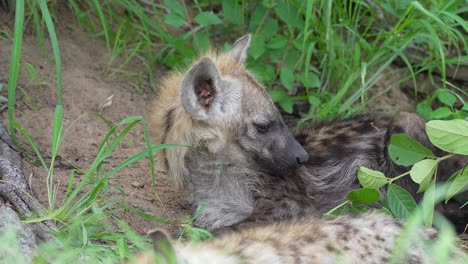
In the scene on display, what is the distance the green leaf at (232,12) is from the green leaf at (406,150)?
1898 millimetres

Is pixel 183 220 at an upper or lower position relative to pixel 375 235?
lower

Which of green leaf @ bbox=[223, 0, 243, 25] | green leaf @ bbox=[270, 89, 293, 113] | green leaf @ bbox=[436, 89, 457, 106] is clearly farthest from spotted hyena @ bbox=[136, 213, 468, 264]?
green leaf @ bbox=[223, 0, 243, 25]

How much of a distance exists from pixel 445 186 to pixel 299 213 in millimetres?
932

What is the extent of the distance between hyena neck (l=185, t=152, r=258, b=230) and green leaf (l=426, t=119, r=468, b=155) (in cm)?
130

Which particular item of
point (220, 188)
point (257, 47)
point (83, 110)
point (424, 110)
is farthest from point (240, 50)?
point (424, 110)

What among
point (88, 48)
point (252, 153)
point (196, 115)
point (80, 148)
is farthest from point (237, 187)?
point (88, 48)

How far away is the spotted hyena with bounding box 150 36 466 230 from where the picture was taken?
4.79 metres

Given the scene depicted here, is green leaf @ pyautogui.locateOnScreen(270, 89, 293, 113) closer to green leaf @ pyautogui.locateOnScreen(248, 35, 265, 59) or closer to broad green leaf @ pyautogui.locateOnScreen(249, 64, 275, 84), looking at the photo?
broad green leaf @ pyautogui.locateOnScreen(249, 64, 275, 84)

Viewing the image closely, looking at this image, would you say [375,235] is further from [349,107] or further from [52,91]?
[52,91]

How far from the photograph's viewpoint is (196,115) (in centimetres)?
473

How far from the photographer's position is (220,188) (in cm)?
491

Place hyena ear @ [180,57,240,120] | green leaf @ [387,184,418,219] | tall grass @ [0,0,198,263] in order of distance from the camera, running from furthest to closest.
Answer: hyena ear @ [180,57,240,120] → green leaf @ [387,184,418,219] → tall grass @ [0,0,198,263]

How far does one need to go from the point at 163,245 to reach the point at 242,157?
90.8 inches

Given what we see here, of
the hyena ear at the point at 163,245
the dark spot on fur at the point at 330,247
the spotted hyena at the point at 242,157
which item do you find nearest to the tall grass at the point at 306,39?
the spotted hyena at the point at 242,157
